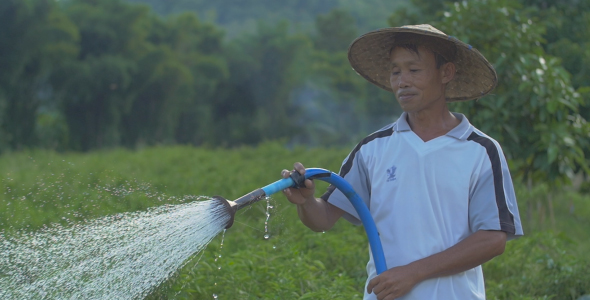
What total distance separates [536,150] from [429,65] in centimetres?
446

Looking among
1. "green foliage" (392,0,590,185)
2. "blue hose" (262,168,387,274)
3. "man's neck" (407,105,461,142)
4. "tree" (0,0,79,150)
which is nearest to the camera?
"blue hose" (262,168,387,274)

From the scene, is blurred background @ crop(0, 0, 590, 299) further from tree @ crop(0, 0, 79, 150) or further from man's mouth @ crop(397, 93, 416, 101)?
man's mouth @ crop(397, 93, 416, 101)

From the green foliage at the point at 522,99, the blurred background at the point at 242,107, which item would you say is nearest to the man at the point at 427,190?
the blurred background at the point at 242,107

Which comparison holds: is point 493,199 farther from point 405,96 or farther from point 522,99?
point 522,99

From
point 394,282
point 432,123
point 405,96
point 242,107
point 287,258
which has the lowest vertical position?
point 242,107

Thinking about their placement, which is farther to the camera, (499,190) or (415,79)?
(415,79)

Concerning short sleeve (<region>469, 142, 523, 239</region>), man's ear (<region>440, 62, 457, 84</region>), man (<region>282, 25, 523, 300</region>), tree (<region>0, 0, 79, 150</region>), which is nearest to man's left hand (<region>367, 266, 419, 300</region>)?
man (<region>282, 25, 523, 300</region>)

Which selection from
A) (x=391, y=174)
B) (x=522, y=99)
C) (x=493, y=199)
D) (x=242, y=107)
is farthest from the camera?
(x=242, y=107)

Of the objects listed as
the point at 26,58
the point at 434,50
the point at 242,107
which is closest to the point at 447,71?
the point at 434,50

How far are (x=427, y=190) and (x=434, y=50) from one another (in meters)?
0.54

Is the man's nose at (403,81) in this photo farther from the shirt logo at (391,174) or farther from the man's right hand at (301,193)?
the man's right hand at (301,193)

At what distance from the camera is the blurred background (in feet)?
20.4

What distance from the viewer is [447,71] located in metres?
2.66

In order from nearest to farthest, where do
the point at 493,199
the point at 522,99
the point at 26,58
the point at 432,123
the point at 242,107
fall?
1. the point at 493,199
2. the point at 432,123
3. the point at 522,99
4. the point at 26,58
5. the point at 242,107
